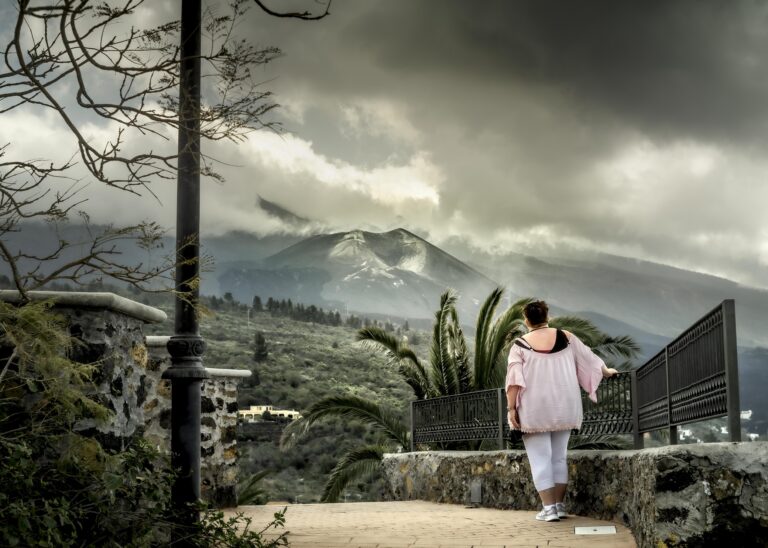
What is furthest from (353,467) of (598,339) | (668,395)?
(668,395)

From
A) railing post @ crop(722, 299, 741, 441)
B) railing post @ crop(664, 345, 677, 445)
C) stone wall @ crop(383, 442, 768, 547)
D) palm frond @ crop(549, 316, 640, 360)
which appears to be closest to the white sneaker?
stone wall @ crop(383, 442, 768, 547)

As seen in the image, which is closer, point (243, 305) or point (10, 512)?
point (10, 512)

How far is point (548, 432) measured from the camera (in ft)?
25.8

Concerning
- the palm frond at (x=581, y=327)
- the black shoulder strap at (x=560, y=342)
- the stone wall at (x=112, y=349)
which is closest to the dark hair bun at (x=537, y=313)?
the black shoulder strap at (x=560, y=342)

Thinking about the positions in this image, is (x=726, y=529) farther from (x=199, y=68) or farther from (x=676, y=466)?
(x=199, y=68)

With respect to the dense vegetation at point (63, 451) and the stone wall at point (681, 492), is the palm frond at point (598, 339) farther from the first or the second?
the dense vegetation at point (63, 451)

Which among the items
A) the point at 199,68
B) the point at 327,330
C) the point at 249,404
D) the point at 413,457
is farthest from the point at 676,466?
the point at 327,330

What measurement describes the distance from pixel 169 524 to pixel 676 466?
2772 millimetres

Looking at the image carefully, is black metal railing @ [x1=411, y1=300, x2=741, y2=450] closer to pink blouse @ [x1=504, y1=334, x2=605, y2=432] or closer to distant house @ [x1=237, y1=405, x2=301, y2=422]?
pink blouse @ [x1=504, y1=334, x2=605, y2=432]

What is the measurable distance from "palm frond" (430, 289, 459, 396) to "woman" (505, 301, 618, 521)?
1109 cm

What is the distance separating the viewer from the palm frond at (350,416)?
61.3 ft

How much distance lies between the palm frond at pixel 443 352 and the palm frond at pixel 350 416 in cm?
124

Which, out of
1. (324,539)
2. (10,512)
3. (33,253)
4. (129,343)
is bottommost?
(324,539)

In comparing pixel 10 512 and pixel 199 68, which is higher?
pixel 199 68
